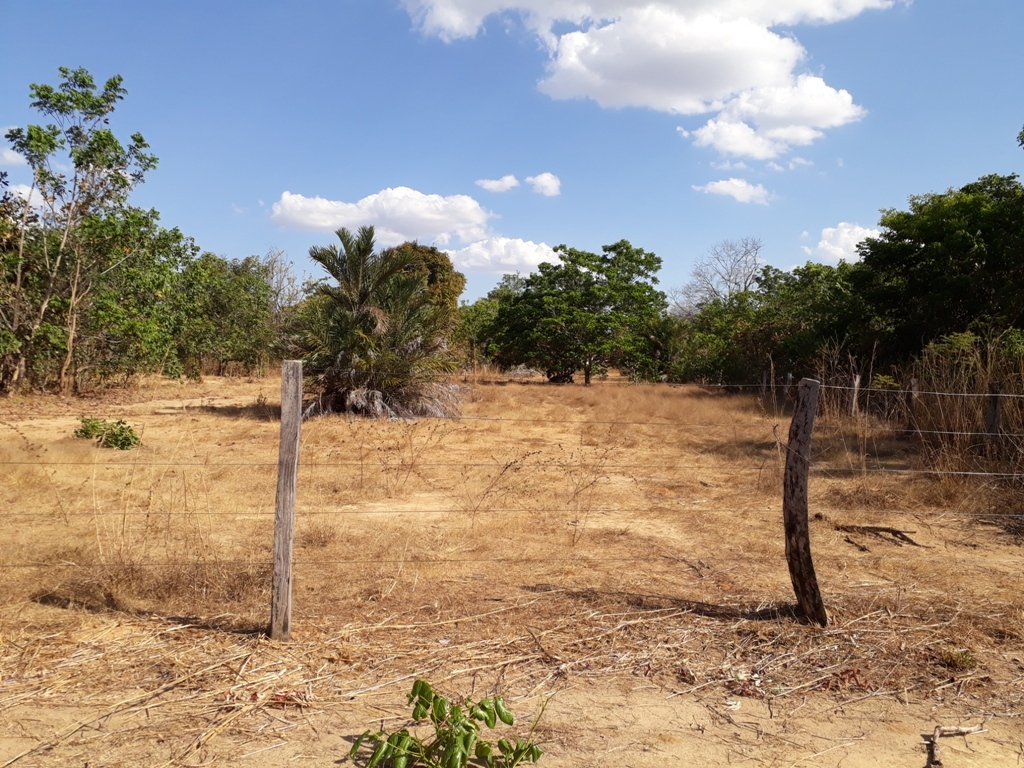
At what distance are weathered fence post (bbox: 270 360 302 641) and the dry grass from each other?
15 centimetres

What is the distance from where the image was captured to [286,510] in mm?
3844

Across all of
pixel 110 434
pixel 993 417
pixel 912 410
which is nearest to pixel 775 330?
pixel 912 410

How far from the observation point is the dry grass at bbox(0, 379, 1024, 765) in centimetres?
341

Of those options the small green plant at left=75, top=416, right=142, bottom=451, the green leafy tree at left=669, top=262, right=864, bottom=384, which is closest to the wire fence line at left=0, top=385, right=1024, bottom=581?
the small green plant at left=75, top=416, right=142, bottom=451

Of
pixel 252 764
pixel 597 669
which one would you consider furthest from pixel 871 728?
pixel 252 764

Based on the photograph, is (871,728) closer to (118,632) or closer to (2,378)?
(118,632)

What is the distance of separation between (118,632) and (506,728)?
230 centimetres

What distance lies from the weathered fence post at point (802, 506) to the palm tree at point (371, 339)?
11979mm

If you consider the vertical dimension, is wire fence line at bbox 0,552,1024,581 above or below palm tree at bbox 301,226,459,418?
below

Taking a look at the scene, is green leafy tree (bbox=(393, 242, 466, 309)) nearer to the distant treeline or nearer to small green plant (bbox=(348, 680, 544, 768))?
the distant treeline

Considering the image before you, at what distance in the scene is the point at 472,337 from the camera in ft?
107

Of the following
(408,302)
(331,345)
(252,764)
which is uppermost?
(408,302)

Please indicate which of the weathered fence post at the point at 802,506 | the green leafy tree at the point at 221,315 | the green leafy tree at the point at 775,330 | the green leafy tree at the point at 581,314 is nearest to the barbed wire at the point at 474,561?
the weathered fence post at the point at 802,506

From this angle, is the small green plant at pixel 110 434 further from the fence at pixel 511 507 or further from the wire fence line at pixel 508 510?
the fence at pixel 511 507
